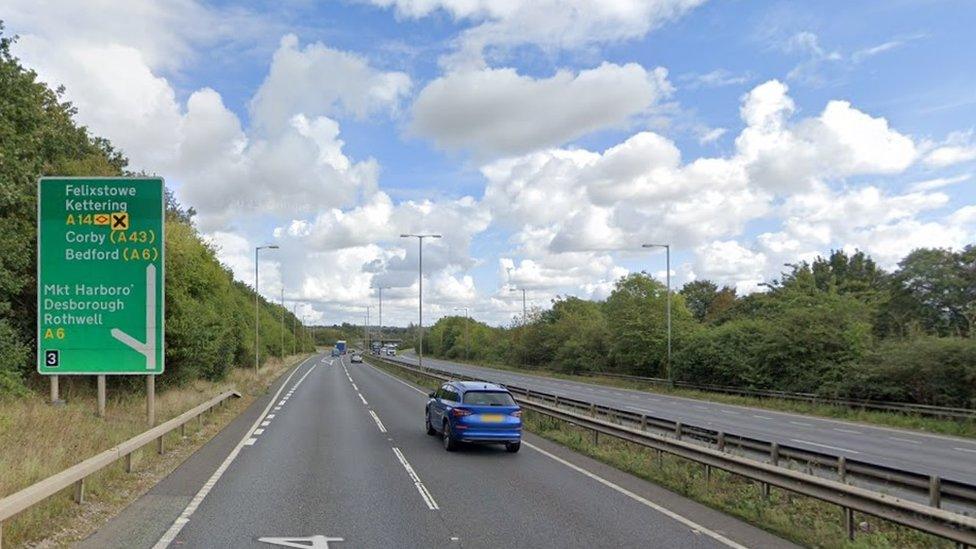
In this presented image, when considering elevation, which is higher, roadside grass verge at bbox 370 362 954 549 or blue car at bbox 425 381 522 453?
blue car at bbox 425 381 522 453

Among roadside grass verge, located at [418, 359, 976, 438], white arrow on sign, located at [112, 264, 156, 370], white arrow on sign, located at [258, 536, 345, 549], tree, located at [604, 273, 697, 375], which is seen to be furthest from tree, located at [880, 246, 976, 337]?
white arrow on sign, located at [258, 536, 345, 549]

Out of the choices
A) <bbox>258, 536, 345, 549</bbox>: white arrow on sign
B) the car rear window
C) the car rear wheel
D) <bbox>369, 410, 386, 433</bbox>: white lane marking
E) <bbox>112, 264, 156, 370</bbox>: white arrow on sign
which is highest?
<bbox>112, 264, 156, 370</bbox>: white arrow on sign

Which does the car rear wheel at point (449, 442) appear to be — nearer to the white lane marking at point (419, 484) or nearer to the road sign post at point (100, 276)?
the white lane marking at point (419, 484)

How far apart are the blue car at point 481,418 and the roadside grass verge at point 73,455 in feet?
17.3

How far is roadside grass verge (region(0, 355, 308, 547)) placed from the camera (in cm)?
810

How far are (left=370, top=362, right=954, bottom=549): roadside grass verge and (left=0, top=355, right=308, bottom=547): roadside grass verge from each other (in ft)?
25.7

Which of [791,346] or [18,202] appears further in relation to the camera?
[791,346]

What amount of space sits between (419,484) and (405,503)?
1582mm

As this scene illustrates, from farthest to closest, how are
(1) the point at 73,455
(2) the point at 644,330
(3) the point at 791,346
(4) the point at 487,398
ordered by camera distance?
(2) the point at 644,330 < (3) the point at 791,346 < (4) the point at 487,398 < (1) the point at 73,455

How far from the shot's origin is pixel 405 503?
32.8 feet

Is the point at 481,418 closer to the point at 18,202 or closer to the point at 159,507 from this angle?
the point at 159,507

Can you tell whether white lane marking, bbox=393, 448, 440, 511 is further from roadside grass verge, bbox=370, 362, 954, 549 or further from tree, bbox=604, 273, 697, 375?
tree, bbox=604, 273, 697, 375

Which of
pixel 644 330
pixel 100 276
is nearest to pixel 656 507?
pixel 100 276

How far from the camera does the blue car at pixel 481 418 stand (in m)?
15.4
